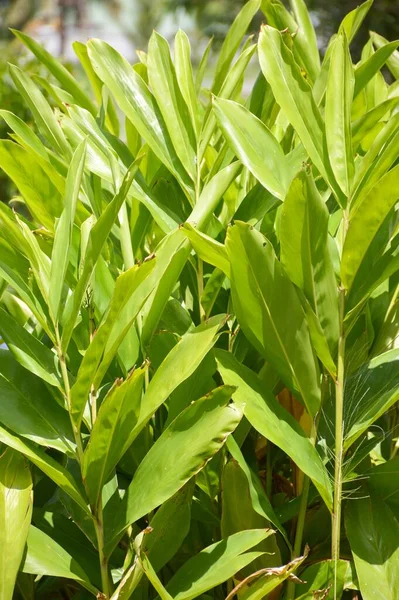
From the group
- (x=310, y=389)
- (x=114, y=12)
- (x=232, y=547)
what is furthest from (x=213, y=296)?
(x=114, y=12)

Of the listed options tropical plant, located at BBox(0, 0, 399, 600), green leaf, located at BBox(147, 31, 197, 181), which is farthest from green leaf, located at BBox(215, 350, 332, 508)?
green leaf, located at BBox(147, 31, 197, 181)

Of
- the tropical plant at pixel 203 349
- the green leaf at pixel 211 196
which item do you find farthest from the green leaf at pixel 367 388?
the green leaf at pixel 211 196

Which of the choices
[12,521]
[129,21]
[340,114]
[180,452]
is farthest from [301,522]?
[129,21]

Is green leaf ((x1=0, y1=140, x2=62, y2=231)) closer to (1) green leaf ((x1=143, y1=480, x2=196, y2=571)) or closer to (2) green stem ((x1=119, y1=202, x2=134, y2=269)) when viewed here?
(2) green stem ((x1=119, y1=202, x2=134, y2=269))

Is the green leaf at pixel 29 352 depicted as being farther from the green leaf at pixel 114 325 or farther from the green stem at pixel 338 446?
the green stem at pixel 338 446

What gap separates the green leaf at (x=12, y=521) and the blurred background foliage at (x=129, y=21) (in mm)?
3901

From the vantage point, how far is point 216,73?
0.90 m

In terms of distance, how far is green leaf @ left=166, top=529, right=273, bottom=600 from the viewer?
0.64 m

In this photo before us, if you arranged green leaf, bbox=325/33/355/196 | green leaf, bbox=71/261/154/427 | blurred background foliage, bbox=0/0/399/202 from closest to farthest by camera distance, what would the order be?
1. green leaf, bbox=71/261/154/427
2. green leaf, bbox=325/33/355/196
3. blurred background foliage, bbox=0/0/399/202

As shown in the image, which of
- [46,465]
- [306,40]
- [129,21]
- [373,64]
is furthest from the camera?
[129,21]

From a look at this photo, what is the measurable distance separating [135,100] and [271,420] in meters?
0.39

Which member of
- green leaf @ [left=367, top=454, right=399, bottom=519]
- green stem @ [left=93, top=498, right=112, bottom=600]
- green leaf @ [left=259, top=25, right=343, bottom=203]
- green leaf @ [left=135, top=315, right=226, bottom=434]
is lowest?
green leaf @ [left=367, top=454, right=399, bottom=519]

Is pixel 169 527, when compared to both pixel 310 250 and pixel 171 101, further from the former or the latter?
pixel 171 101

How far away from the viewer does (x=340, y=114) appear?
2.38ft
